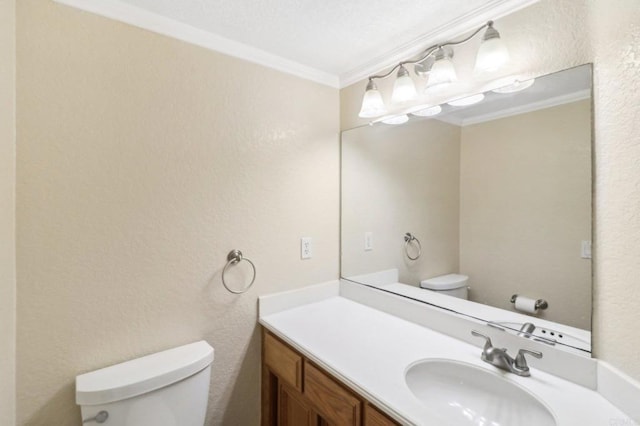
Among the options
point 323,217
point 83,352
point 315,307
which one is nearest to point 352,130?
point 323,217

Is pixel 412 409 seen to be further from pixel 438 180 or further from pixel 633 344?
pixel 438 180

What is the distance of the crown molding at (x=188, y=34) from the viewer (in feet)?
3.88

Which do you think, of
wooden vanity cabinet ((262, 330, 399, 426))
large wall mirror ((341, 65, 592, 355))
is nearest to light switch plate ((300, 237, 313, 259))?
large wall mirror ((341, 65, 592, 355))

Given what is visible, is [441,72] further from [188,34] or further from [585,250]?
[188,34]

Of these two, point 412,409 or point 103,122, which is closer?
point 412,409

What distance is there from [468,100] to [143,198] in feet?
4.94

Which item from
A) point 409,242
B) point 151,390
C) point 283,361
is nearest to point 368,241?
point 409,242

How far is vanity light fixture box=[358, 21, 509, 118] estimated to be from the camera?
3.77 ft

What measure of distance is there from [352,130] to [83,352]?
173 centimetres

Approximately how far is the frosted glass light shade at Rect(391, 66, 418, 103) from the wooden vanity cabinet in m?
1.33

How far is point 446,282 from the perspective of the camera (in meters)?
1.48

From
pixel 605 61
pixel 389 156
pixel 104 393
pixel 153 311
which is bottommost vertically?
pixel 104 393

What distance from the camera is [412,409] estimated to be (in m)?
0.86

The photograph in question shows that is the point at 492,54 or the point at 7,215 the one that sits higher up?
the point at 492,54
